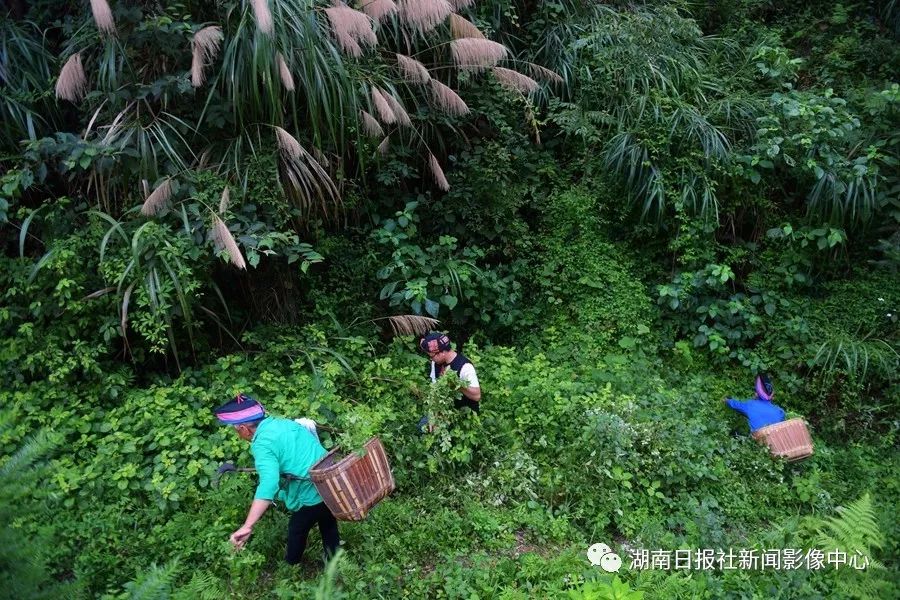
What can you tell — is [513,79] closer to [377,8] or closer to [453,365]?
[377,8]

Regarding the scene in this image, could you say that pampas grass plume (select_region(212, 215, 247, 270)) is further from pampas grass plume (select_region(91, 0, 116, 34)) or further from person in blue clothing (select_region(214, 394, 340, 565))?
pampas grass plume (select_region(91, 0, 116, 34))

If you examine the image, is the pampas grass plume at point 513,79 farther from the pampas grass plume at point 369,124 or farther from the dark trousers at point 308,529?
the dark trousers at point 308,529

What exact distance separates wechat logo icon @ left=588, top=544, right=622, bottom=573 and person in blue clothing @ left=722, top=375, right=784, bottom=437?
5.89ft

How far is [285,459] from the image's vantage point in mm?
3395

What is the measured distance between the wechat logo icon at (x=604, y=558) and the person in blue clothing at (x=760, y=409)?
179 centimetres

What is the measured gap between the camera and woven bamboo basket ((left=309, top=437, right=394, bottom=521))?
328 centimetres

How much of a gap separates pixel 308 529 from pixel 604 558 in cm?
176

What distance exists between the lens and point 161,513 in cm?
390

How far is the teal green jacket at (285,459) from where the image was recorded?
10.6 feet

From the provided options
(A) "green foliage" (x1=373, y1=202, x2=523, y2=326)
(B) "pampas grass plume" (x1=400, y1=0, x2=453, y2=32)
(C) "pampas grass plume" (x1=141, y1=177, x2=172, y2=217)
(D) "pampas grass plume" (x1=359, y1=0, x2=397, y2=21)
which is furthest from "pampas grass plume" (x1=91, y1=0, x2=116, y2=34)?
(A) "green foliage" (x1=373, y1=202, x2=523, y2=326)

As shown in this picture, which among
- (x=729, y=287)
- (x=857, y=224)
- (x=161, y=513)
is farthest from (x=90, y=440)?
(x=857, y=224)

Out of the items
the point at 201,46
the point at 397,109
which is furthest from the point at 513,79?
the point at 201,46

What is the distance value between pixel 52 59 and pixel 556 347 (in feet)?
16.5

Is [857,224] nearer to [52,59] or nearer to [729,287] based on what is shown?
[729,287]
